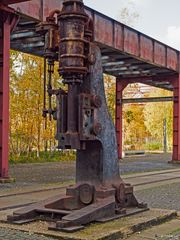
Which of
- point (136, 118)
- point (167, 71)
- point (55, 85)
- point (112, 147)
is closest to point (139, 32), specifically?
point (167, 71)

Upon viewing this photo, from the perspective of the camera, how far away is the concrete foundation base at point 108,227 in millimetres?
6547

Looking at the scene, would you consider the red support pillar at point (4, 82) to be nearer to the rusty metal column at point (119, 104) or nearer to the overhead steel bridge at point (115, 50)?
the overhead steel bridge at point (115, 50)

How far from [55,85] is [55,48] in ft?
77.7

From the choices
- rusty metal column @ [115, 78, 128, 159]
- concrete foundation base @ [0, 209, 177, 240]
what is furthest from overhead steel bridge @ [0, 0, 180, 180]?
concrete foundation base @ [0, 209, 177, 240]

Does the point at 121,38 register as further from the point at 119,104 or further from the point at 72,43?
the point at 72,43

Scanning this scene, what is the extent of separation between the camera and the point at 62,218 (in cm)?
700

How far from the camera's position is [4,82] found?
16.0m

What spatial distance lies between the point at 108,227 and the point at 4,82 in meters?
9.89

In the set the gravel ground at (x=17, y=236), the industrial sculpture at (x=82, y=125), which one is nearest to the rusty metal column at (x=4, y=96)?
the industrial sculpture at (x=82, y=125)

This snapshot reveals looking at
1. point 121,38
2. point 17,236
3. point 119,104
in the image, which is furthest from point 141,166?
point 17,236

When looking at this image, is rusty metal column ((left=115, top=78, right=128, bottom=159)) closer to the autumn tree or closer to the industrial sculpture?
the autumn tree

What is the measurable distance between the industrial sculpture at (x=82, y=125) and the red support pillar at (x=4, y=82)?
324 inches

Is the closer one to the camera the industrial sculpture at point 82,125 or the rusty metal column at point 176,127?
the industrial sculpture at point 82,125

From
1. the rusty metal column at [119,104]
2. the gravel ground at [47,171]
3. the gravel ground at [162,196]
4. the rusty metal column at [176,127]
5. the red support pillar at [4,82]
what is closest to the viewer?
the gravel ground at [162,196]
